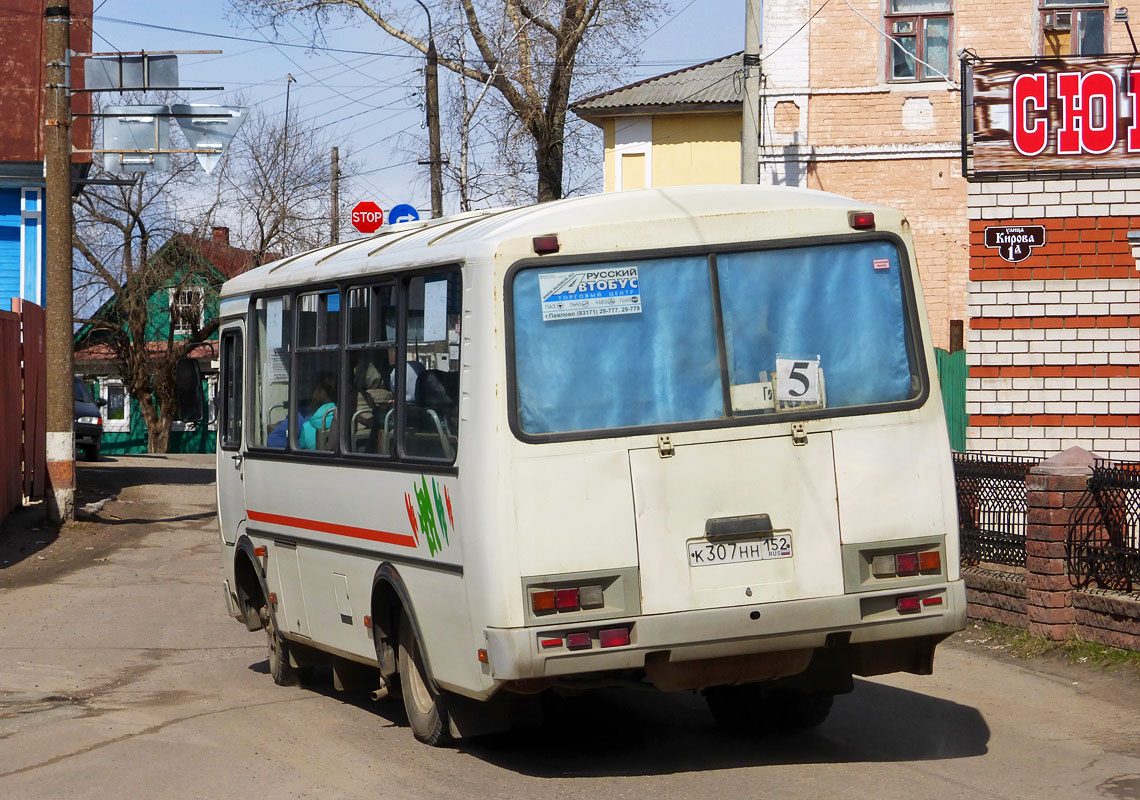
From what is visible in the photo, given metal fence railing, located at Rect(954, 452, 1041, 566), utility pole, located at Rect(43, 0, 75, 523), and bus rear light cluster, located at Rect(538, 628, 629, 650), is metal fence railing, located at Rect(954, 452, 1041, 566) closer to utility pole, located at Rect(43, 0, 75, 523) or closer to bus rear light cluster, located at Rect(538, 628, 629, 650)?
bus rear light cluster, located at Rect(538, 628, 629, 650)

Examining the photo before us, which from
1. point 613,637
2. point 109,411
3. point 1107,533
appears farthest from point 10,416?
point 109,411

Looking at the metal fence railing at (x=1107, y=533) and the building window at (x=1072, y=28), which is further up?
Answer: the building window at (x=1072, y=28)

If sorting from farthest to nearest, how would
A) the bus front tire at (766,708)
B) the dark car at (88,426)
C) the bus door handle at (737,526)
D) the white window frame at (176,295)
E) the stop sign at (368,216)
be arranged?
the white window frame at (176,295) < the dark car at (88,426) < the stop sign at (368,216) < the bus front tire at (766,708) < the bus door handle at (737,526)

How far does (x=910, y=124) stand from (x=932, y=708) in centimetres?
1333

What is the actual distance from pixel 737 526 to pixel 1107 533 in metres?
4.35

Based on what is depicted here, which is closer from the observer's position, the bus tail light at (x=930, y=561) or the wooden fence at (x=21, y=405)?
the bus tail light at (x=930, y=561)

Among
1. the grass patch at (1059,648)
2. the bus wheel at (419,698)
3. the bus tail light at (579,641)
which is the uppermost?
the bus tail light at (579,641)

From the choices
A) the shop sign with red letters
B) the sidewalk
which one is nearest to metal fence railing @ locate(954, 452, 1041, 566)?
the shop sign with red letters

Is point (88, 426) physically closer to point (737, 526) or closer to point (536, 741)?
point (536, 741)

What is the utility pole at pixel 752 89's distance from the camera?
1792 centimetres

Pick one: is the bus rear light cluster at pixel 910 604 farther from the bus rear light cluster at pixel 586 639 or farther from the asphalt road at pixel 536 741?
the bus rear light cluster at pixel 586 639

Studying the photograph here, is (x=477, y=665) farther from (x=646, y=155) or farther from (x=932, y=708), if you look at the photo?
(x=646, y=155)

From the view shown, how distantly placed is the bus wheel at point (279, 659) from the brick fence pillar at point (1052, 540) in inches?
198

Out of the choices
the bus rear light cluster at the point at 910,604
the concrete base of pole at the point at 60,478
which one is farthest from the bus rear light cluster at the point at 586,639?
the concrete base of pole at the point at 60,478
